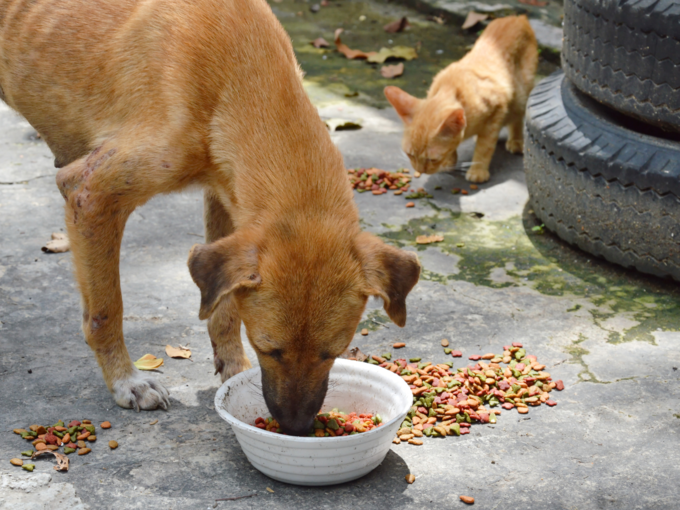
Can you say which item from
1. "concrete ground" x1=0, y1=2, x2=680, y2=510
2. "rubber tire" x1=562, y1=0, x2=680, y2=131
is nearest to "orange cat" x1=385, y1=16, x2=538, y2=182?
"concrete ground" x1=0, y1=2, x2=680, y2=510

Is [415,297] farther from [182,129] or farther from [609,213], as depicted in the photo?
[182,129]

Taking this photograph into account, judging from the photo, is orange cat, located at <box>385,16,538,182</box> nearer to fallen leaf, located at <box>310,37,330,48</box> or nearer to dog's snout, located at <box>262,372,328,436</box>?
fallen leaf, located at <box>310,37,330,48</box>

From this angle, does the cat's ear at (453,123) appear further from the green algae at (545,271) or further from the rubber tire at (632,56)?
the rubber tire at (632,56)

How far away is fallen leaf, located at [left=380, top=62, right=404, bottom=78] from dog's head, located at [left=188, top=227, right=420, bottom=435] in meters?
5.62

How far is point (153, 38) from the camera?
11.7 ft

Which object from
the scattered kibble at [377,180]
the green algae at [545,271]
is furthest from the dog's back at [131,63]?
the scattered kibble at [377,180]

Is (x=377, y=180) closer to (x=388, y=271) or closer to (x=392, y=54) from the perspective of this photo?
(x=392, y=54)

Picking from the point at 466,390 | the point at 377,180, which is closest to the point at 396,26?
the point at 377,180

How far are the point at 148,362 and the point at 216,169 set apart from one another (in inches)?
46.9

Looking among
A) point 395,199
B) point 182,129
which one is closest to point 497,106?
point 395,199

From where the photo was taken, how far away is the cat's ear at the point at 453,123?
607 cm

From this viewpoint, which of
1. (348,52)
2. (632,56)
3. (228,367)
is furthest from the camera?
(348,52)

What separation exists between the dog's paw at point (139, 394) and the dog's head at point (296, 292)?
0.84 m

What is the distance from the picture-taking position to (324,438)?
2.98m
